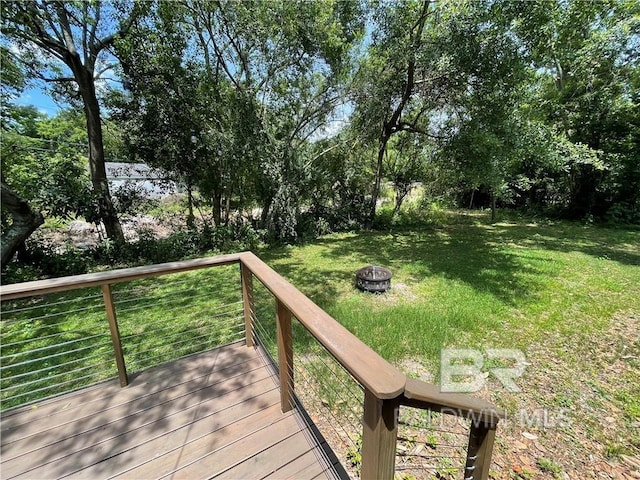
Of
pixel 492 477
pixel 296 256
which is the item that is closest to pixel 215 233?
pixel 296 256

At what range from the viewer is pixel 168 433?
154 cm

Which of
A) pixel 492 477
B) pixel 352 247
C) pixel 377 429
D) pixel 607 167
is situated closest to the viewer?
pixel 377 429

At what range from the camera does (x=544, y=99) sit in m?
8.57

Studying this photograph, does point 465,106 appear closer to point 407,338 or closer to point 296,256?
point 296,256

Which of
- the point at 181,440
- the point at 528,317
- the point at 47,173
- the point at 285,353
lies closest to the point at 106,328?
the point at 181,440

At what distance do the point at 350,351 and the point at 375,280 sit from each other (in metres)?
3.29

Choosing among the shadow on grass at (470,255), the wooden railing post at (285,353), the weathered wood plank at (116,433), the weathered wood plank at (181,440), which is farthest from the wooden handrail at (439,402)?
the shadow on grass at (470,255)

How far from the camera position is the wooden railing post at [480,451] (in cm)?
100

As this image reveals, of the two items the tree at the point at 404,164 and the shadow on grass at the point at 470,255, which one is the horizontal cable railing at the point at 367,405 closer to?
the shadow on grass at the point at 470,255

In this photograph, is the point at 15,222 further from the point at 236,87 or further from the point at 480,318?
the point at 480,318

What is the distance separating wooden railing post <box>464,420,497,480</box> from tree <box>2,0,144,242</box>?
6441 mm

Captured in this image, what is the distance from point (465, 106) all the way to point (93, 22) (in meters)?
7.43

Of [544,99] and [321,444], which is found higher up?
[544,99]
